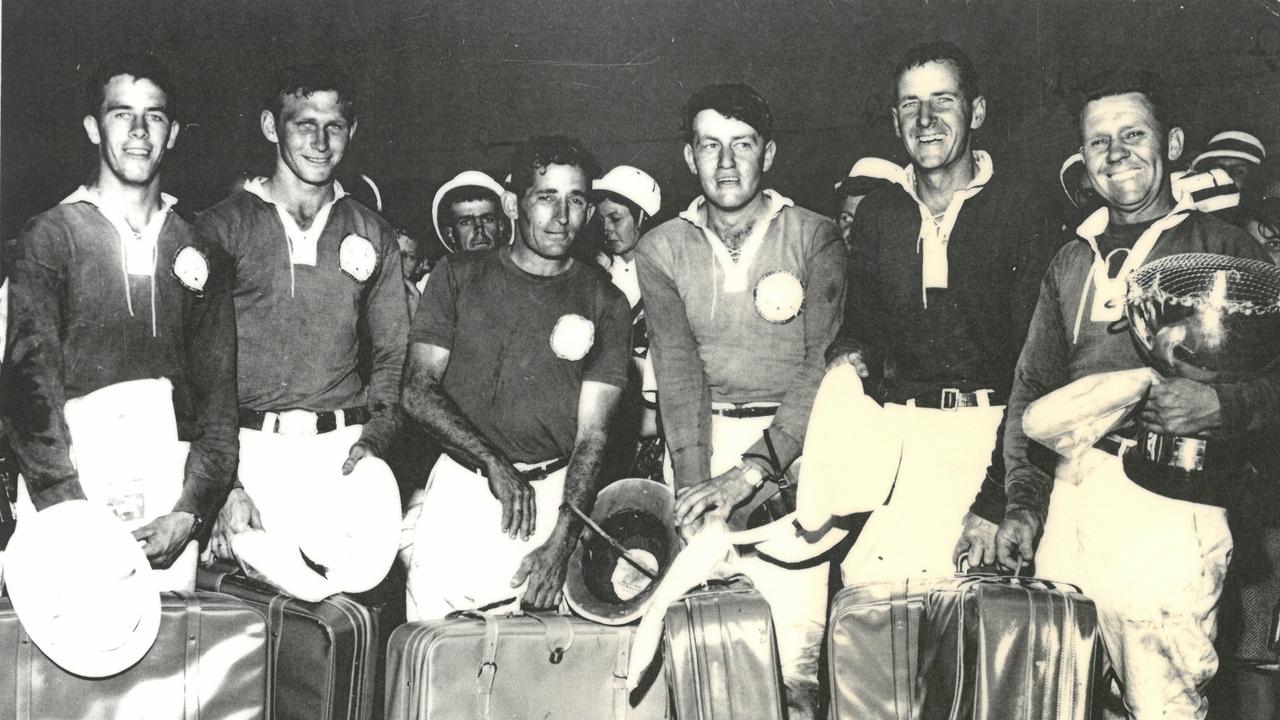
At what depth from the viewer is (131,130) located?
3506 mm

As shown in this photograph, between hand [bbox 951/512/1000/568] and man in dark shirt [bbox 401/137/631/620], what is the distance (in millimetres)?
1133

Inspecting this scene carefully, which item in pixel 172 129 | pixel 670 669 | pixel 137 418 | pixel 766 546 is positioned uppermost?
pixel 172 129

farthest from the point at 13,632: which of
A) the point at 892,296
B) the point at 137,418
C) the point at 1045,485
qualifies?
the point at 1045,485

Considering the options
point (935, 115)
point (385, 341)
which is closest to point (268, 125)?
point (385, 341)

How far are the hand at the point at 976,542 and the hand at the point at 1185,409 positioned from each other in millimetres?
562

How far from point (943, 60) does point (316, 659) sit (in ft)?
8.80

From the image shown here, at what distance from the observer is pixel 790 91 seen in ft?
11.8

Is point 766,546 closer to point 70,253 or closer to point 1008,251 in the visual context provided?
point 1008,251

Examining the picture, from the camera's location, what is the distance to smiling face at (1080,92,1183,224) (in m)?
3.35

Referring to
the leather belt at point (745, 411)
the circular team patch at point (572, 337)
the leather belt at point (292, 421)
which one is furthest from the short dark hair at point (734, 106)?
the leather belt at point (292, 421)

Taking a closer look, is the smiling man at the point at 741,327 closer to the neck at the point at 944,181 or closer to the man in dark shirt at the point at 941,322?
the man in dark shirt at the point at 941,322

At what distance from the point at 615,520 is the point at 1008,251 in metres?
1.47

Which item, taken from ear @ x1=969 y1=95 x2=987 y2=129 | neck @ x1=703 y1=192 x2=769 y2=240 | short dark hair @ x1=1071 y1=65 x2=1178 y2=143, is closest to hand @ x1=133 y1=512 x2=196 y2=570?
neck @ x1=703 y1=192 x2=769 y2=240

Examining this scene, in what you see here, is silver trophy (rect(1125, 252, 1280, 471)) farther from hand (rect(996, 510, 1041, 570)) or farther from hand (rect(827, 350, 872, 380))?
hand (rect(827, 350, 872, 380))
